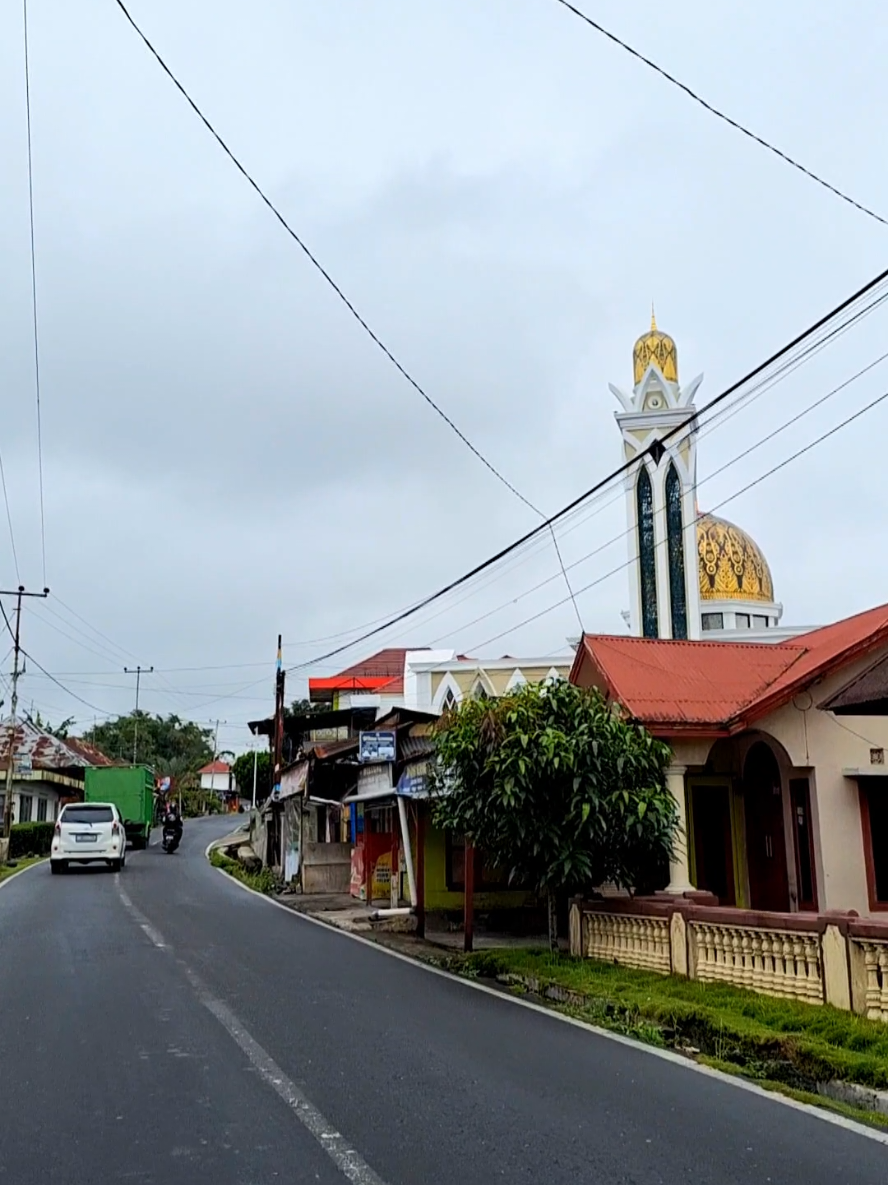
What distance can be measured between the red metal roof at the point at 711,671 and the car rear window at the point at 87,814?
17.0 m

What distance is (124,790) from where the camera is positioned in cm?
4303

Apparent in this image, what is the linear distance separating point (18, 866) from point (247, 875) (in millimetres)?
7301

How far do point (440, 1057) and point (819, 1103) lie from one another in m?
2.66

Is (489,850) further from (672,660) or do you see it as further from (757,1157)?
(757,1157)

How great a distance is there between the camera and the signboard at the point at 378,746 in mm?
20312

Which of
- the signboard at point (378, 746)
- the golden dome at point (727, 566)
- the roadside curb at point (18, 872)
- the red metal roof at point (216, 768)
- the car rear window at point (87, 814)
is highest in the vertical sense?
the golden dome at point (727, 566)

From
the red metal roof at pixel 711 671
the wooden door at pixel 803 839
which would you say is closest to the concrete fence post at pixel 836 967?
the red metal roof at pixel 711 671

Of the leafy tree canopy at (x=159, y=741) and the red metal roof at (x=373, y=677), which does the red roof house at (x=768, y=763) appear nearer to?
the red metal roof at (x=373, y=677)

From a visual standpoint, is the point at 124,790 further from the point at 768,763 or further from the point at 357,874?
the point at 768,763

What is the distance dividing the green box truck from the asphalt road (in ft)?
98.6

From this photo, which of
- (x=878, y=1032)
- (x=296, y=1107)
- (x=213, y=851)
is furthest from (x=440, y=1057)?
(x=213, y=851)

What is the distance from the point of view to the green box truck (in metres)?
42.2

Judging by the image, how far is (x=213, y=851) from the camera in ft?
147

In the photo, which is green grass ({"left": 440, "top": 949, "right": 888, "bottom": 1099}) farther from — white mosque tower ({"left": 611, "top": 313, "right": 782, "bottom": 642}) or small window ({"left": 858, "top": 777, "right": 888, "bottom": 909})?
white mosque tower ({"left": 611, "top": 313, "right": 782, "bottom": 642})
